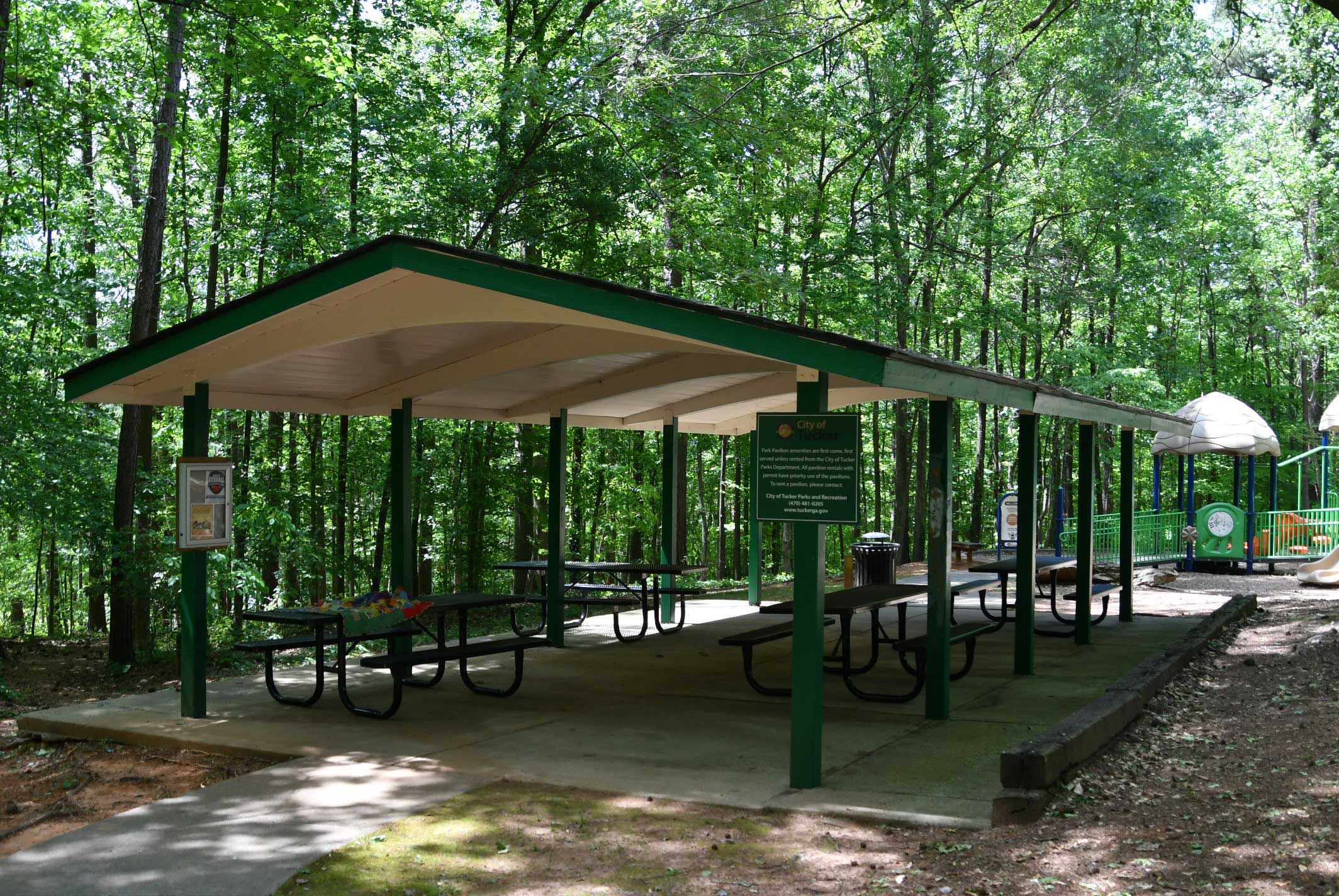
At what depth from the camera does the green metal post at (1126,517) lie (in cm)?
1157

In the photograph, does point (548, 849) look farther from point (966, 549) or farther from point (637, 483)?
point (637, 483)

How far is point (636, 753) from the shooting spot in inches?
254

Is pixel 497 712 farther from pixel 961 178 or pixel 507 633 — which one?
pixel 961 178

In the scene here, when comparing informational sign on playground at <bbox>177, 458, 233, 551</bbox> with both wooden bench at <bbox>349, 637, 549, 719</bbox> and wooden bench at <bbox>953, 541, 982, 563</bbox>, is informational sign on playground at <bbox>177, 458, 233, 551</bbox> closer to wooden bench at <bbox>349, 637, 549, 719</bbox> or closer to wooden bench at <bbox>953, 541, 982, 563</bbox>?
wooden bench at <bbox>349, 637, 549, 719</bbox>

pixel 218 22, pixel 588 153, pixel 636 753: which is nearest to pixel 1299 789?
pixel 636 753

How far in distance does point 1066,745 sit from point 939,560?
6.09 feet

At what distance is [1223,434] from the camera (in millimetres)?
20062

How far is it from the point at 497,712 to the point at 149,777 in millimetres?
2326

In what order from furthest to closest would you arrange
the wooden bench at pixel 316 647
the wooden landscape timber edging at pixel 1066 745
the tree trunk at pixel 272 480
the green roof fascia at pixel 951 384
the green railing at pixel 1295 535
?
the green railing at pixel 1295 535 < the tree trunk at pixel 272 480 < the wooden bench at pixel 316 647 < the green roof fascia at pixel 951 384 < the wooden landscape timber edging at pixel 1066 745

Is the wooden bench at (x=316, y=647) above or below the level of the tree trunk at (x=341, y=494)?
below

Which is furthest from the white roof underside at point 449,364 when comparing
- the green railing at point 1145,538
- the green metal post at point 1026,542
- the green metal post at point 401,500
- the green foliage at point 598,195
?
the green railing at point 1145,538

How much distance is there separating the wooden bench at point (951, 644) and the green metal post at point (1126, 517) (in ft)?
10.7

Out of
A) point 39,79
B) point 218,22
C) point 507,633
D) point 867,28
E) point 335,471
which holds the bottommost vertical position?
point 507,633

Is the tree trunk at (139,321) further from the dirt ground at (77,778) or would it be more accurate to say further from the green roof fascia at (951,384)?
the green roof fascia at (951,384)
